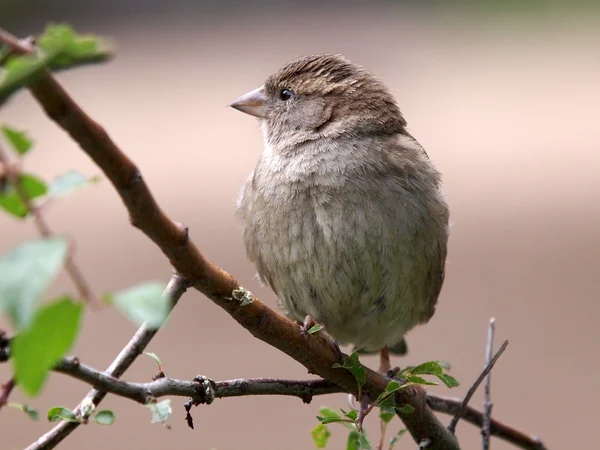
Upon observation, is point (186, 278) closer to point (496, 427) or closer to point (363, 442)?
point (363, 442)

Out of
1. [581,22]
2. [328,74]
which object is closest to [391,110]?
[328,74]

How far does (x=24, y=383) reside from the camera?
2.54 ft

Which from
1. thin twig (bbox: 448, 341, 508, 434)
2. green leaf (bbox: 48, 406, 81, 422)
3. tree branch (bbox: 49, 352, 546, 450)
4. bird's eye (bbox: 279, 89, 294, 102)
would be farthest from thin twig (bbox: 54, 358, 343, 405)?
bird's eye (bbox: 279, 89, 294, 102)

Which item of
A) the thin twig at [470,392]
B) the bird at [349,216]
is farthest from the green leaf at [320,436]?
the bird at [349,216]

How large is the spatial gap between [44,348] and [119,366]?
0.68 meters

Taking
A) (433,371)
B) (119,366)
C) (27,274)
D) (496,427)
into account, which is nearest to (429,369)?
(433,371)

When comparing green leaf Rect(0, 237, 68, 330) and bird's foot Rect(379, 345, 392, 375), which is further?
bird's foot Rect(379, 345, 392, 375)

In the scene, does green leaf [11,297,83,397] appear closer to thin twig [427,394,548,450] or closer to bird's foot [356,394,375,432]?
bird's foot [356,394,375,432]

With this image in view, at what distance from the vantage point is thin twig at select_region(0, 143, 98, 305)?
2.56 ft

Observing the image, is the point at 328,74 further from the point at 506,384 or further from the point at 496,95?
the point at 496,95

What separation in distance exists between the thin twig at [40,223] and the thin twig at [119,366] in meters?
0.44

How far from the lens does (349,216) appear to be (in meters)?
2.66

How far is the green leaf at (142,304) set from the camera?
733mm

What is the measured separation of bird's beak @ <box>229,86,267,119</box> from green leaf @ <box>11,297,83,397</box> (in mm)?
2557
